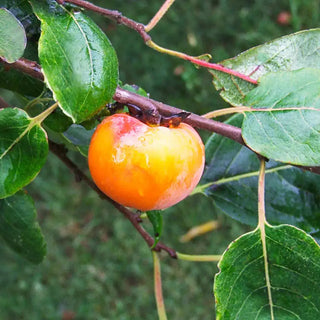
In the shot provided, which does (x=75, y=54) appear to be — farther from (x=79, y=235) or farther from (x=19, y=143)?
(x=79, y=235)

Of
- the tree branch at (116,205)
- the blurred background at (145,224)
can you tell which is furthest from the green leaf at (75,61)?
the blurred background at (145,224)

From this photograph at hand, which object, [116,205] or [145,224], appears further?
[145,224]

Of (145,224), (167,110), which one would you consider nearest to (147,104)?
(167,110)

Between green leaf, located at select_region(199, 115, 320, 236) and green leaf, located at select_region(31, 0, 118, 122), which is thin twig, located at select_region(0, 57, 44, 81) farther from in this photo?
green leaf, located at select_region(199, 115, 320, 236)

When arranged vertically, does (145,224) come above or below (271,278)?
below

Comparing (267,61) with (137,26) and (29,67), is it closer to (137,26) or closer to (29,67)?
(137,26)

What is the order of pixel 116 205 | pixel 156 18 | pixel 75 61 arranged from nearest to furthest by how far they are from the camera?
pixel 75 61
pixel 156 18
pixel 116 205
